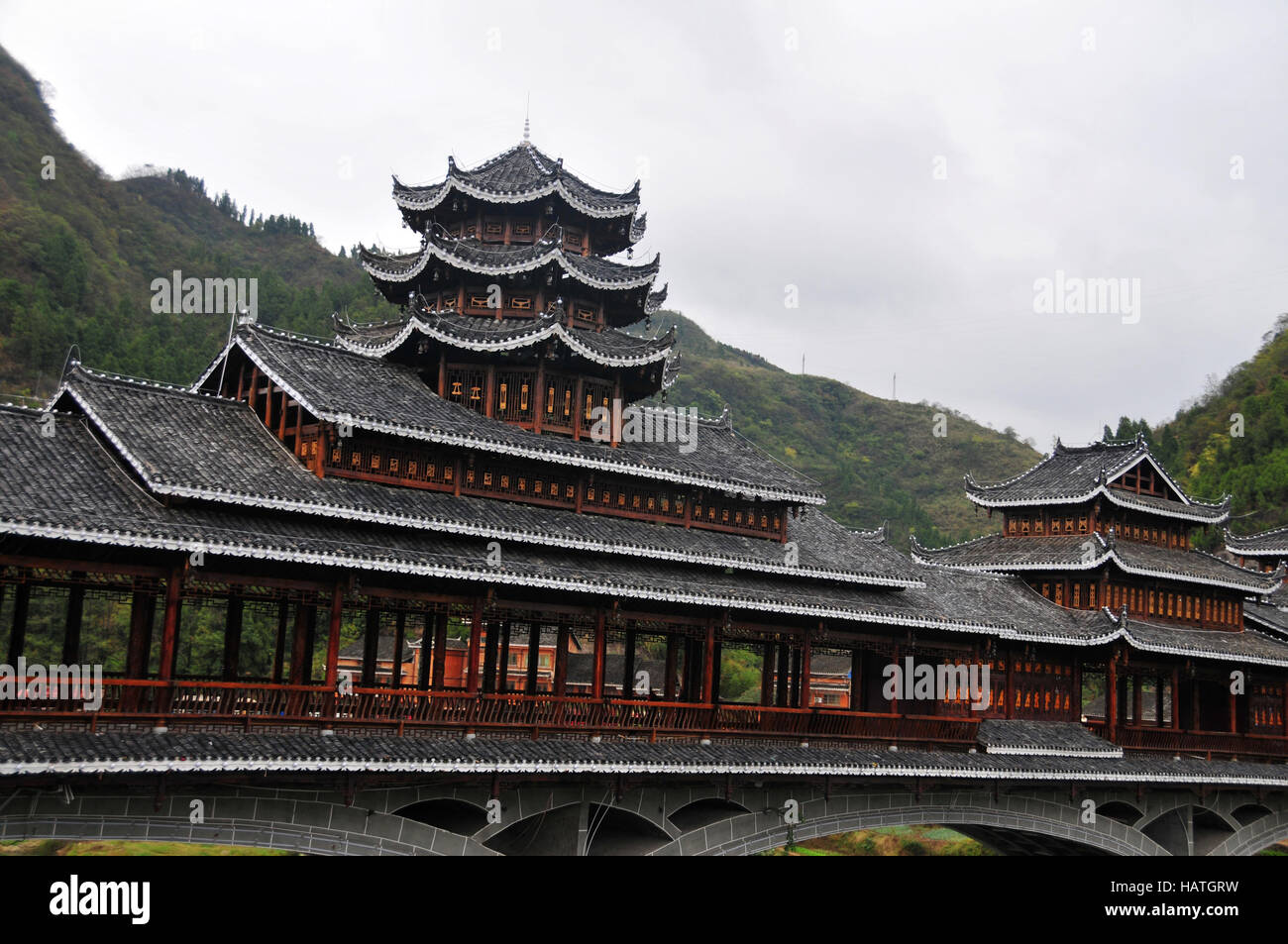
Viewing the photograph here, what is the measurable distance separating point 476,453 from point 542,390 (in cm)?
283

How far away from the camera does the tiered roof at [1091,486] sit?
34.8 meters

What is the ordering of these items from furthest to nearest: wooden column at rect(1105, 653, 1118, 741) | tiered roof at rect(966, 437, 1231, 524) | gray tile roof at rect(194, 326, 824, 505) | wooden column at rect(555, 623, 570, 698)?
tiered roof at rect(966, 437, 1231, 524) → wooden column at rect(1105, 653, 1118, 741) → wooden column at rect(555, 623, 570, 698) → gray tile roof at rect(194, 326, 824, 505)

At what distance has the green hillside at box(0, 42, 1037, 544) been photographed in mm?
63844

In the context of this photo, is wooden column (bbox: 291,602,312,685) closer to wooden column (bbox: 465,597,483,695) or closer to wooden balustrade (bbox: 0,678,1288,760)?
wooden balustrade (bbox: 0,678,1288,760)

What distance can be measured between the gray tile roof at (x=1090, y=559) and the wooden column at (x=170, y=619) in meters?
25.0

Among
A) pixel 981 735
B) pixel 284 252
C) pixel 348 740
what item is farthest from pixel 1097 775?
pixel 284 252

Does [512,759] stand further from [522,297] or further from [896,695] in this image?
[522,297]

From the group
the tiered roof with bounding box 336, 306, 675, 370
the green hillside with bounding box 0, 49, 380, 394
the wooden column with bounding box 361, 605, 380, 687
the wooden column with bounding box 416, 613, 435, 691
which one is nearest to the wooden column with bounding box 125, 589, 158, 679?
the wooden column with bounding box 361, 605, 380, 687

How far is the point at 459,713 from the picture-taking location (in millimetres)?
20766

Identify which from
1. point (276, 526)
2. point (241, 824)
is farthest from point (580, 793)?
point (276, 526)

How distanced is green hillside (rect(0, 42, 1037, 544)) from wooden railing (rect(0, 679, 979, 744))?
43.3 m

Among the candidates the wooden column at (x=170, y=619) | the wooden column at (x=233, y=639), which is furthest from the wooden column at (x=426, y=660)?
the wooden column at (x=170, y=619)

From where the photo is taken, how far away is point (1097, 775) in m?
29.2

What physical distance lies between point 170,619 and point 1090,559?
25546 millimetres
